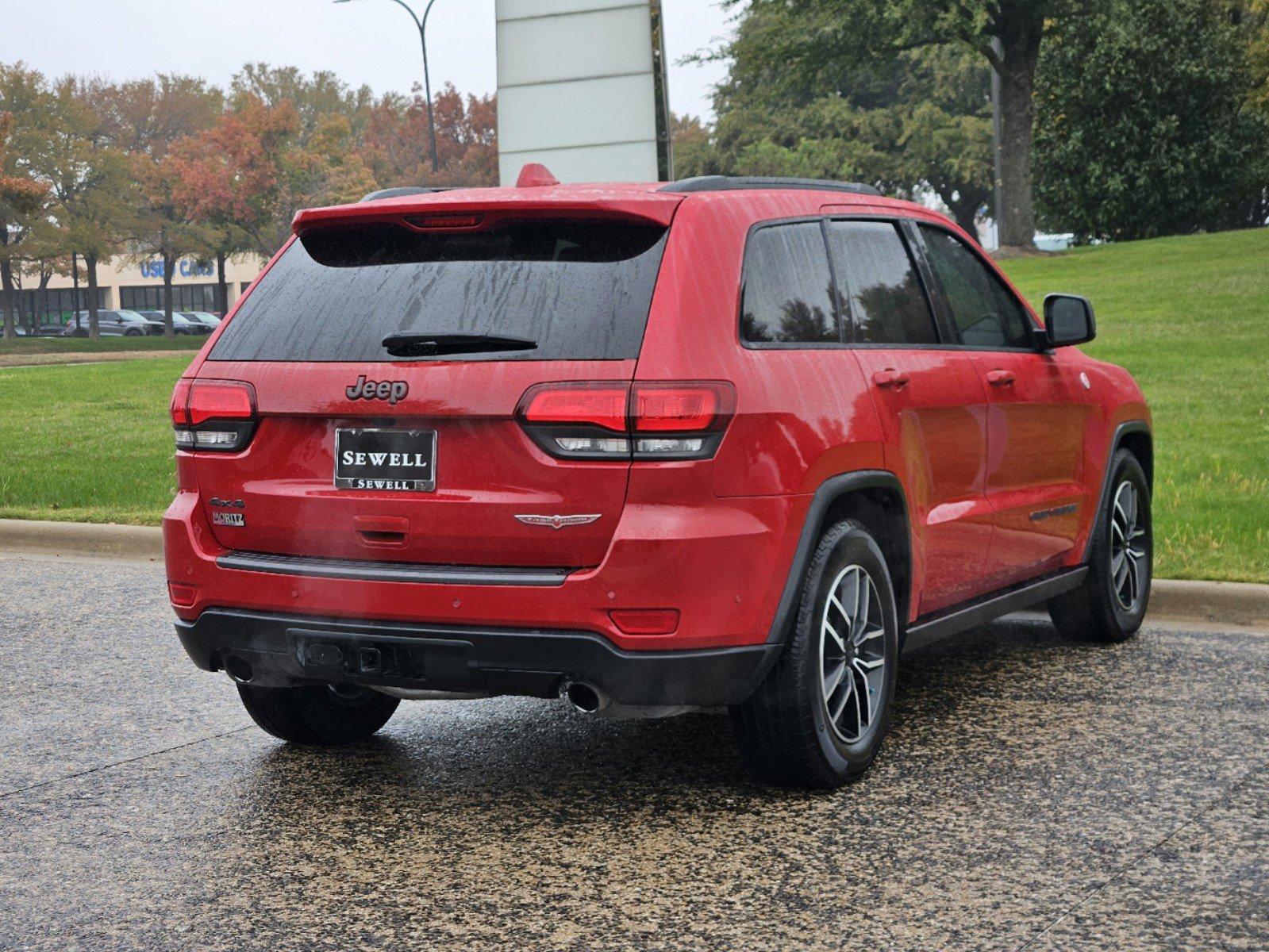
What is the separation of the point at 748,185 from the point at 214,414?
5.73 ft

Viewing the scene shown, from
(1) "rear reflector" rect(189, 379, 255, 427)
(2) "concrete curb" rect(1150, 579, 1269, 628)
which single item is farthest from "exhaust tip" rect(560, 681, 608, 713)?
Result: (2) "concrete curb" rect(1150, 579, 1269, 628)

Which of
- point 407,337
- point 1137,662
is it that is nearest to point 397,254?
point 407,337

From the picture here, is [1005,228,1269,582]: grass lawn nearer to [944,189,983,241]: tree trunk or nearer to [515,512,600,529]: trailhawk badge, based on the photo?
[515,512,600,529]: trailhawk badge

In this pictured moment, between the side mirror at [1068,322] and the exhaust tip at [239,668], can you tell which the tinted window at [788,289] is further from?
the exhaust tip at [239,668]

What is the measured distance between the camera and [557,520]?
4426 mm

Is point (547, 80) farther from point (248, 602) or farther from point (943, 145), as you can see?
point (943, 145)

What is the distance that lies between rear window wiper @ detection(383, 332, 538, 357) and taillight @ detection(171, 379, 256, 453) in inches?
19.1

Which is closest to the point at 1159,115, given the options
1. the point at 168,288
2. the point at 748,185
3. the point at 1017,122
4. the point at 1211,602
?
the point at 1017,122

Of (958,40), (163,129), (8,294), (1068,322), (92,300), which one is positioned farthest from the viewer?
(163,129)

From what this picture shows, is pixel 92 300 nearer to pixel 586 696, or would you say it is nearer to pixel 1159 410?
pixel 1159 410

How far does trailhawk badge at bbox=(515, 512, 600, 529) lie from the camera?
174 inches

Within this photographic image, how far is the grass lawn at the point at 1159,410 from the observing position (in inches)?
386

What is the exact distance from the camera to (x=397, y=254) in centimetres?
491

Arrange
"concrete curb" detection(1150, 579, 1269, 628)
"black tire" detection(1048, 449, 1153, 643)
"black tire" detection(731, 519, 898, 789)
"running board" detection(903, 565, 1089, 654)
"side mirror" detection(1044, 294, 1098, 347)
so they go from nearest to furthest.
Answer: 1. "black tire" detection(731, 519, 898, 789)
2. "running board" detection(903, 565, 1089, 654)
3. "side mirror" detection(1044, 294, 1098, 347)
4. "black tire" detection(1048, 449, 1153, 643)
5. "concrete curb" detection(1150, 579, 1269, 628)
